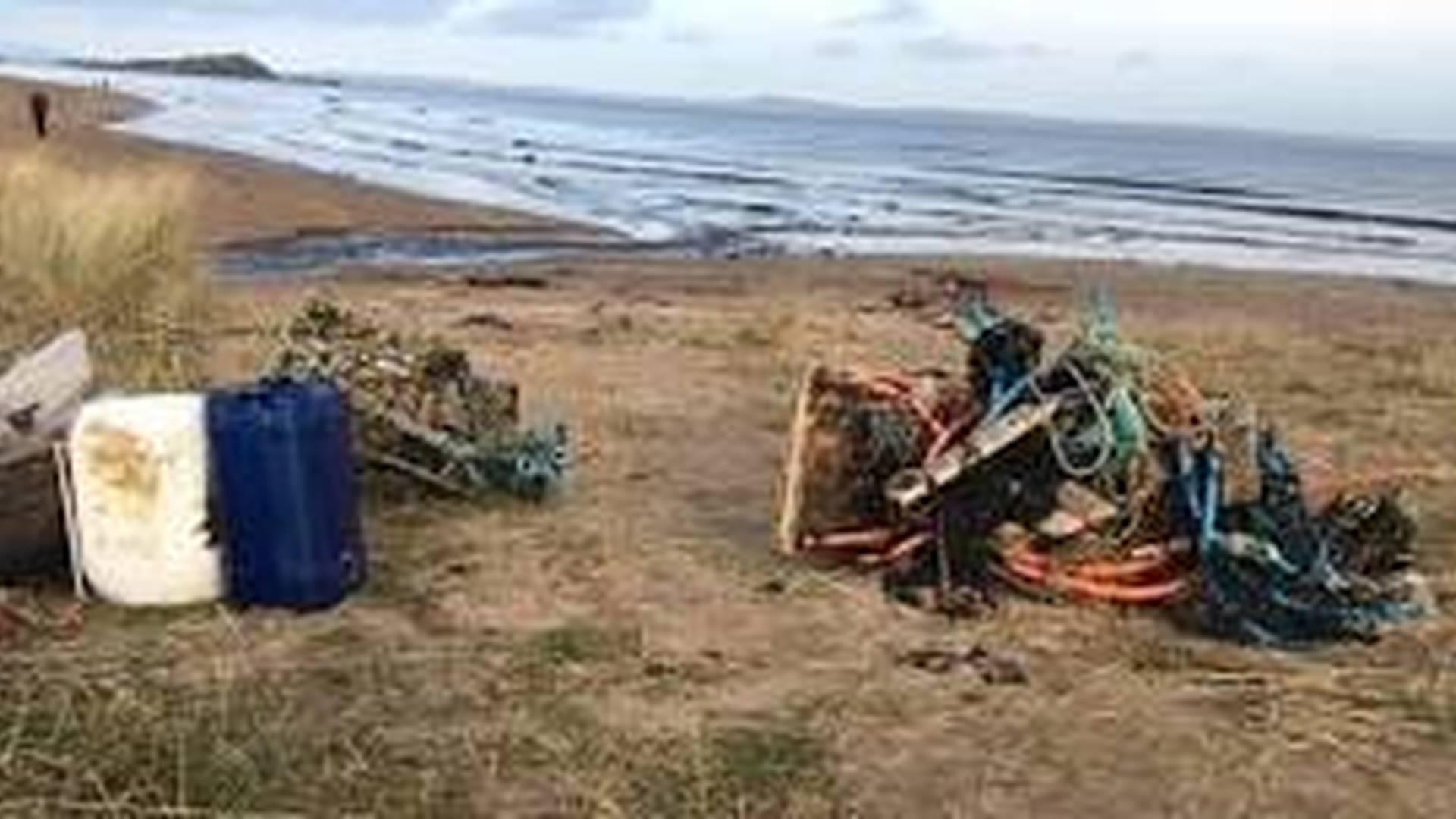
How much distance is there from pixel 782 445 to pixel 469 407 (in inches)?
83.6

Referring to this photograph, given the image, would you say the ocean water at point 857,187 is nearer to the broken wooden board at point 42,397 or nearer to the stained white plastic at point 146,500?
the broken wooden board at point 42,397

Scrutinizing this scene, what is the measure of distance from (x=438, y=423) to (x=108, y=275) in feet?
13.4

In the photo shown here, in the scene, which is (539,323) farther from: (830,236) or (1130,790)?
(830,236)

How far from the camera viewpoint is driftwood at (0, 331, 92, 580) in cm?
810

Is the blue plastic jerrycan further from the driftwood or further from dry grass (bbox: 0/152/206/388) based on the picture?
dry grass (bbox: 0/152/206/388)

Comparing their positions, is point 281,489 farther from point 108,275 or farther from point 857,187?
point 857,187

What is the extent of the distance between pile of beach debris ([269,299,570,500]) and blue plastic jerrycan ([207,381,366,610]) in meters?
1.42

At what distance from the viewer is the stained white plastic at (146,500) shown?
7887 millimetres

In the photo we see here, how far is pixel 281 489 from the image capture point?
7.88 meters

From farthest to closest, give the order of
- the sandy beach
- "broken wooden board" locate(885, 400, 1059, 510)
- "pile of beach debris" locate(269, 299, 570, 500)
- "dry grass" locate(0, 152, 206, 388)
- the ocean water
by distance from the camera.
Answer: the ocean water, "dry grass" locate(0, 152, 206, 388), "pile of beach debris" locate(269, 299, 570, 500), "broken wooden board" locate(885, 400, 1059, 510), the sandy beach

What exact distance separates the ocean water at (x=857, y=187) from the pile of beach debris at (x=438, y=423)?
21.4 meters

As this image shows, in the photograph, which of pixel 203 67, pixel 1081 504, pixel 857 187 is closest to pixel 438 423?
pixel 1081 504

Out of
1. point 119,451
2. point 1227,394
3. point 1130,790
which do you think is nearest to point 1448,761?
point 1130,790

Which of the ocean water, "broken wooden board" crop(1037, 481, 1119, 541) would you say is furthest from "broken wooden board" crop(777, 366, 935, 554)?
the ocean water
